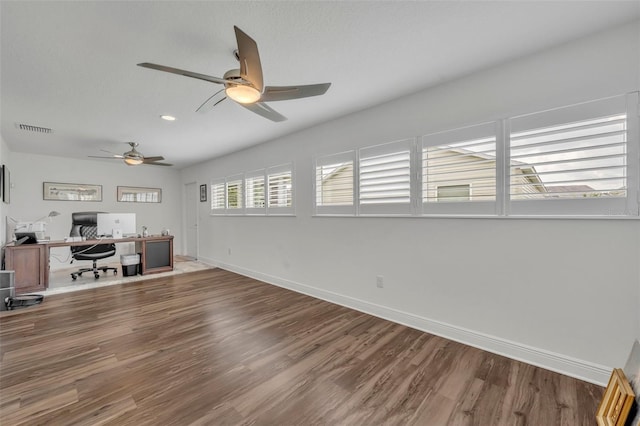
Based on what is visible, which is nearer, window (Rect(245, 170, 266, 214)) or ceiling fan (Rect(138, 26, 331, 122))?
ceiling fan (Rect(138, 26, 331, 122))

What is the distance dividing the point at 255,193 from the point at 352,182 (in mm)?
2277

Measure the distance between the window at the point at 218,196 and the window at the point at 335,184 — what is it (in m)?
2.87

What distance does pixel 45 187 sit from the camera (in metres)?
5.40

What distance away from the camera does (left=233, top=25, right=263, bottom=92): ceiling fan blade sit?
1.43 meters

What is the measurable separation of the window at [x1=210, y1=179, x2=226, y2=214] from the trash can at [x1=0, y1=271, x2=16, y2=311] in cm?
317

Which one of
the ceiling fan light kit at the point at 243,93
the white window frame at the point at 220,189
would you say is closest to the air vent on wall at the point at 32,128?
the white window frame at the point at 220,189

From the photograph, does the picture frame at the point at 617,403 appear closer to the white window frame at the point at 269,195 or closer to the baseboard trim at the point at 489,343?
the baseboard trim at the point at 489,343

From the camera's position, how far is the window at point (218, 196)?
570 centimetres

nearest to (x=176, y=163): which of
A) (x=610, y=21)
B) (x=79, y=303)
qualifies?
(x=79, y=303)

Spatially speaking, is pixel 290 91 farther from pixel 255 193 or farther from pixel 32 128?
pixel 32 128

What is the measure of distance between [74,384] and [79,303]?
2188 millimetres

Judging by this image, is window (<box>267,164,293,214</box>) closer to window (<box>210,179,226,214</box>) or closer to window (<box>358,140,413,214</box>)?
window (<box>358,140,413,214</box>)

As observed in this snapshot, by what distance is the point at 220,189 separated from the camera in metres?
5.79

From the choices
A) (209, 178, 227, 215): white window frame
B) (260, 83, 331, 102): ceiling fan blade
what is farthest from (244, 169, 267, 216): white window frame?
(260, 83, 331, 102): ceiling fan blade
